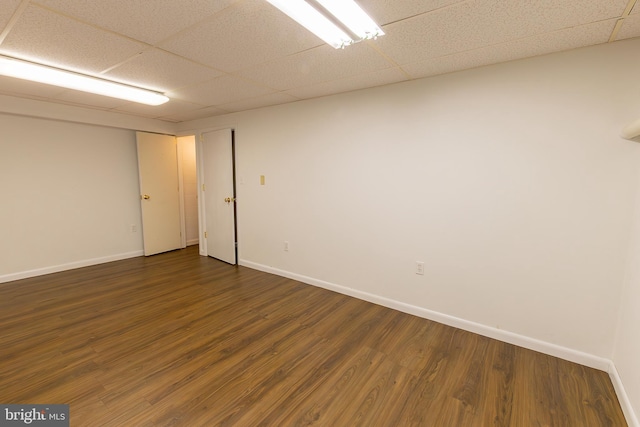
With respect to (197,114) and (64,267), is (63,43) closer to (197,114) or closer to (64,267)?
(197,114)

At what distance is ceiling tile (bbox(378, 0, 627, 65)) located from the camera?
5.01 ft

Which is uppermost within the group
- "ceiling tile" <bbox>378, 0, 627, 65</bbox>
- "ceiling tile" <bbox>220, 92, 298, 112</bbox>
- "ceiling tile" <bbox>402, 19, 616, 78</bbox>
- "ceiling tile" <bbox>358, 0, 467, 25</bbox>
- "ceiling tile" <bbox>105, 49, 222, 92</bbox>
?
"ceiling tile" <bbox>220, 92, 298, 112</bbox>

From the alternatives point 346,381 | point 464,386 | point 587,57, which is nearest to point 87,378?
point 346,381

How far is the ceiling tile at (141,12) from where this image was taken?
1.52 m

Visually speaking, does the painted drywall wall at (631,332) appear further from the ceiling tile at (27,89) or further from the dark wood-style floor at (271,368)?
the ceiling tile at (27,89)

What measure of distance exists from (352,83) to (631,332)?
9.10 ft

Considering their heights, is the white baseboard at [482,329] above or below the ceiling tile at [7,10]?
below

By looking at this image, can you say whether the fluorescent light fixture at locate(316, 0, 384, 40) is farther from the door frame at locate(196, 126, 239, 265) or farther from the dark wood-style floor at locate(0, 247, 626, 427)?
the door frame at locate(196, 126, 239, 265)

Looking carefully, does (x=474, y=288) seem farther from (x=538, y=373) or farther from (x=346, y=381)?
(x=346, y=381)

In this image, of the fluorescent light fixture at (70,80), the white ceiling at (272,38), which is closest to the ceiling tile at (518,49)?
the white ceiling at (272,38)

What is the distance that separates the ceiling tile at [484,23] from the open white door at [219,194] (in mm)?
3059

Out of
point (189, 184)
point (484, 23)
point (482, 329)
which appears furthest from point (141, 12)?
point (189, 184)

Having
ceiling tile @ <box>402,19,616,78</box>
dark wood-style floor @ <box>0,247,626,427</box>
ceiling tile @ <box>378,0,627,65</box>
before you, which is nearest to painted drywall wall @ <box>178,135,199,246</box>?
dark wood-style floor @ <box>0,247,626,427</box>

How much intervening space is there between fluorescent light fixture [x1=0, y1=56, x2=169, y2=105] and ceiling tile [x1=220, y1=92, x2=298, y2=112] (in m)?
0.81
